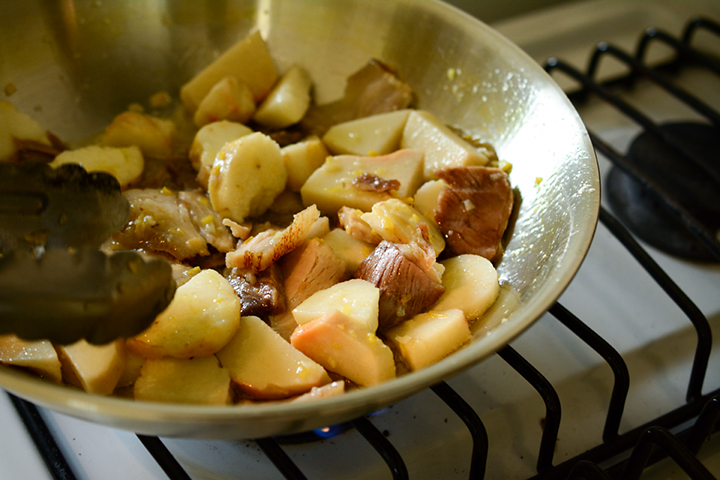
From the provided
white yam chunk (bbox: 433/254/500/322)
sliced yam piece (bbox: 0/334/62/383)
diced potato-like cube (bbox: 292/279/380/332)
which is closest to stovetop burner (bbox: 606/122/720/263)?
white yam chunk (bbox: 433/254/500/322)

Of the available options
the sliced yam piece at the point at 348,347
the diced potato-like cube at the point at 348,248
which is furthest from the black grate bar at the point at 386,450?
the diced potato-like cube at the point at 348,248

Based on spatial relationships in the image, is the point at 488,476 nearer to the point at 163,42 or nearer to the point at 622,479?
the point at 622,479

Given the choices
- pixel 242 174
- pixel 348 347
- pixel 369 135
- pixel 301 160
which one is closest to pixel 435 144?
pixel 369 135

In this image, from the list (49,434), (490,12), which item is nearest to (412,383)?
(49,434)

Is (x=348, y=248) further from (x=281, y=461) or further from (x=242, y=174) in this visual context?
(x=281, y=461)

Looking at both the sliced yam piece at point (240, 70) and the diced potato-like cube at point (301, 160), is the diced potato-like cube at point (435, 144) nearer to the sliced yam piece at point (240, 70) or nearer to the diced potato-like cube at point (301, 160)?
the diced potato-like cube at point (301, 160)
